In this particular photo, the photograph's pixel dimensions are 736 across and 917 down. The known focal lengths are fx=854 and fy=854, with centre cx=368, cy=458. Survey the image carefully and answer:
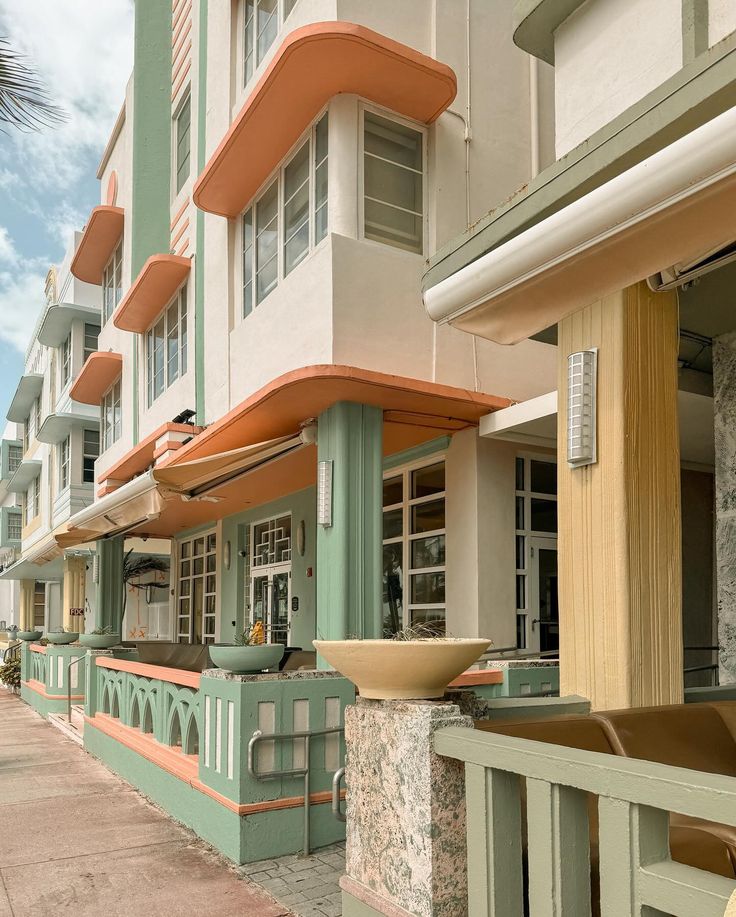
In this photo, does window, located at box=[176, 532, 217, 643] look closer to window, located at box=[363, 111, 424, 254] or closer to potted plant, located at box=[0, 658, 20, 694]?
potted plant, located at box=[0, 658, 20, 694]

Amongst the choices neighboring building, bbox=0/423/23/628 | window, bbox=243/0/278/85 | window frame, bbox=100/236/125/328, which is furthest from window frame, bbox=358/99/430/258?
neighboring building, bbox=0/423/23/628

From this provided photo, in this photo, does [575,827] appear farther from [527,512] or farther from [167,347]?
[167,347]

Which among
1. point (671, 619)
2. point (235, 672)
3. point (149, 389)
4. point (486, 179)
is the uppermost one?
point (486, 179)

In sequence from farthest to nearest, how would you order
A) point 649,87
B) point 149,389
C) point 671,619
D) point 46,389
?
point 46,389 < point 149,389 < point 649,87 < point 671,619

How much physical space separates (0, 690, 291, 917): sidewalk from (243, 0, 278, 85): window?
316 inches

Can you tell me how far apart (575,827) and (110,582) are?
1406 cm

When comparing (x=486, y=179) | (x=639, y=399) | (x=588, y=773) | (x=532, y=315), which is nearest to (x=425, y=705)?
(x=588, y=773)

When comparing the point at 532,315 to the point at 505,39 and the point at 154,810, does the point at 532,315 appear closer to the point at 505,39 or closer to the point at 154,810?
the point at 154,810

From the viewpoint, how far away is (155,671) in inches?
292

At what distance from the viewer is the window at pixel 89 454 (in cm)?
2302

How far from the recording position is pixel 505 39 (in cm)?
923

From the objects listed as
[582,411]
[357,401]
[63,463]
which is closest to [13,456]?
[63,463]

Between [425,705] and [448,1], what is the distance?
7.91 metres

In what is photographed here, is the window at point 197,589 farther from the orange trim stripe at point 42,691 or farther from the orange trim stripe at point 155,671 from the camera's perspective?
the orange trim stripe at point 155,671
